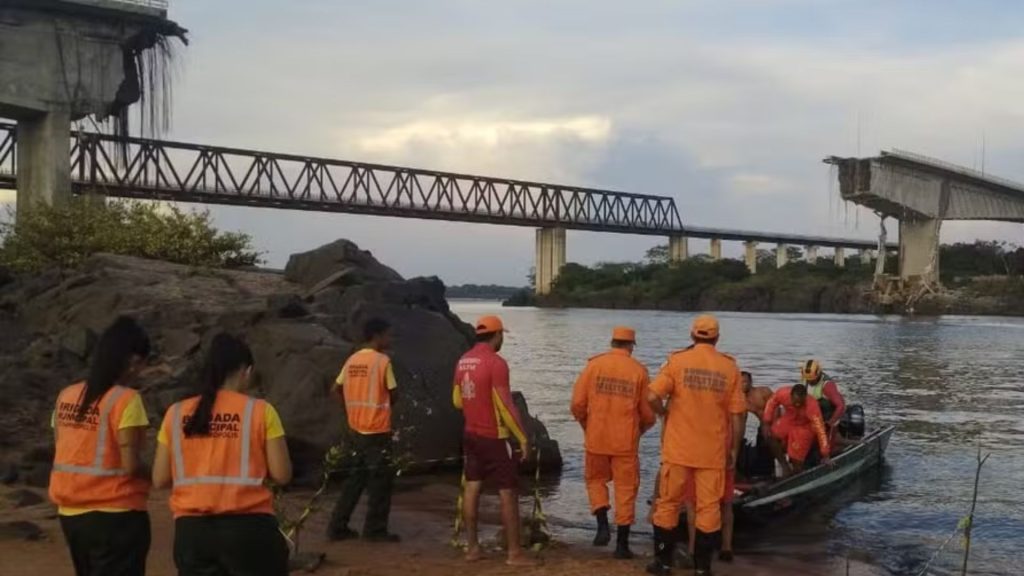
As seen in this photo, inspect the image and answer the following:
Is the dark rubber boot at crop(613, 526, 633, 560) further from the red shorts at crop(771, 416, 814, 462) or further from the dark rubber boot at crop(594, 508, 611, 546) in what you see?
the red shorts at crop(771, 416, 814, 462)

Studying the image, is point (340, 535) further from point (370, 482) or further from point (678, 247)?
point (678, 247)

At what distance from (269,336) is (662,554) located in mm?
7716

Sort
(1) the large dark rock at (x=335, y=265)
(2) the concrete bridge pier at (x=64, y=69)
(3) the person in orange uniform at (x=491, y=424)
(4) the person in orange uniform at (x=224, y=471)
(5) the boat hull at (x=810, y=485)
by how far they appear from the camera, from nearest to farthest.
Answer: (4) the person in orange uniform at (x=224, y=471) → (3) the person in orange uniform at (x=491, y=424) → (5) the boat hull at (x=810, y=485) → (1) the large dark rock at (x=335, y=265) → (2) the concrete bridge pier at (x=64, y=69)

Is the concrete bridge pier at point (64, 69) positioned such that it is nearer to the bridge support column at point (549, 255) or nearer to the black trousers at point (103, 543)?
the black trousers at point (103, 543)

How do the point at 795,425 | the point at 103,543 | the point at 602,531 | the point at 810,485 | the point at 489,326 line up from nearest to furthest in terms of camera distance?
the point at 103,543 < the point at 489,326 < the point at 602,531 < the point at 810,485 < the point at 795,425

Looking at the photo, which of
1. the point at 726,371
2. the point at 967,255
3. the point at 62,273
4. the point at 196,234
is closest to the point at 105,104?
the point at 196,234

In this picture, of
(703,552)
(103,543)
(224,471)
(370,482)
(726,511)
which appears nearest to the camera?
(224,471)

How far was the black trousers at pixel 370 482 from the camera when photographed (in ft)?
30.0

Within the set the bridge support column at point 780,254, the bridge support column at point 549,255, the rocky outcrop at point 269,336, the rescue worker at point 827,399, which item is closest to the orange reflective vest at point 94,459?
the rocky outcrop at point 269,336

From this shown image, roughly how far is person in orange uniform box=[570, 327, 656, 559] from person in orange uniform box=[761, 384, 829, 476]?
3717mm

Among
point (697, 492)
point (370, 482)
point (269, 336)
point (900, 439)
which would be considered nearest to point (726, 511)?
point (697, 492)

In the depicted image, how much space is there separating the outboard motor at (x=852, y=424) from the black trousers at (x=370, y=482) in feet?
30.5

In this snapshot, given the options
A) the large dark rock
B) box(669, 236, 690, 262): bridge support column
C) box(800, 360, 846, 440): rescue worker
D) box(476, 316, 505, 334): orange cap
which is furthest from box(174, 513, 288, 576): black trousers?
box(669, 236, 690, 262): bridge support column

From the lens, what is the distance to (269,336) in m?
14.5
